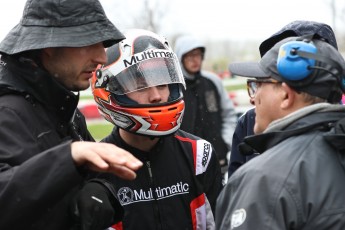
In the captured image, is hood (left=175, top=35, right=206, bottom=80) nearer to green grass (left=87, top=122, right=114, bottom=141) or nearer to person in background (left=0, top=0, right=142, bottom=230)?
person in background (left=0, top=0, right=142, bottom=230)

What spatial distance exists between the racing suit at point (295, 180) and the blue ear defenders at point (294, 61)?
149mm

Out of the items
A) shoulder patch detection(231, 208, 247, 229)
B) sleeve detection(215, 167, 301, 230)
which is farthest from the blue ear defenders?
shoulder patch detection(231, 208, 247, 229)

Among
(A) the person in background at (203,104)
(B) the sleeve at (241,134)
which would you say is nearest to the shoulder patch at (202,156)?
(B) the sleeve at (241,134)

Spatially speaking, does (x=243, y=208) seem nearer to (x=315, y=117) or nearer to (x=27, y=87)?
(x=315, y=117)

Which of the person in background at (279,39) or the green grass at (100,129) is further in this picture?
the green grass at (100,129)

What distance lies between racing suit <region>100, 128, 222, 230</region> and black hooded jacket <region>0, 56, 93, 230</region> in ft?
1.79

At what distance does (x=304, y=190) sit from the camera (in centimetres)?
221

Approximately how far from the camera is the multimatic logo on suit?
3275 millimetres

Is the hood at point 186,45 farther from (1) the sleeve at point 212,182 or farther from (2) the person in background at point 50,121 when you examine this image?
(2) the person in background at point 50,121

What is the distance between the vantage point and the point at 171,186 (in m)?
3.35

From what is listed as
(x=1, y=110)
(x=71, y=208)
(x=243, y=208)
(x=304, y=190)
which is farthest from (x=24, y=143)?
(x=304, y=190)

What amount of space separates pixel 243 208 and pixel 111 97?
1424 millimetres

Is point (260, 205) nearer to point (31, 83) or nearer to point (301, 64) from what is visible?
point (301, 64)

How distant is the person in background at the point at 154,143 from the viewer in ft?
10.8
